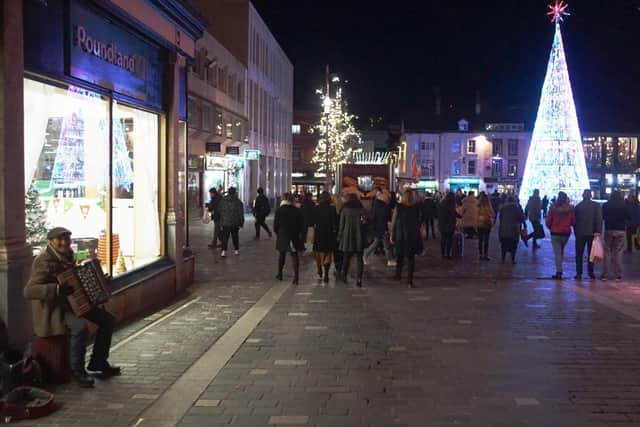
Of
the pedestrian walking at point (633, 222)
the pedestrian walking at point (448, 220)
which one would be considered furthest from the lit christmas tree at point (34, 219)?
the pedestrian walking at point (633, 222)

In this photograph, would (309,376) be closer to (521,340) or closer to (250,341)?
(250,341)

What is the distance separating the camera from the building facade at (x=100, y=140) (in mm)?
6281

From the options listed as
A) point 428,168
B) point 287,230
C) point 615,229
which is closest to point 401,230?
point 287,230

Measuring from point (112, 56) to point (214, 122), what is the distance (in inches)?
922

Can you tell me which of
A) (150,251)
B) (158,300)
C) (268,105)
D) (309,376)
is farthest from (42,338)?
(268,105)

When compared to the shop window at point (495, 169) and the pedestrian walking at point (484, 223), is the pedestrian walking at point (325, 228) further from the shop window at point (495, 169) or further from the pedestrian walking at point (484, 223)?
the shop window at point (495, 169)

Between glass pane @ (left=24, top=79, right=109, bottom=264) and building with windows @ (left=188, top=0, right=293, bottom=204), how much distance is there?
24.6m

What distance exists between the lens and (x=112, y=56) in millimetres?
8883

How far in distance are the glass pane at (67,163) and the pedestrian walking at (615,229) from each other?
930 cm

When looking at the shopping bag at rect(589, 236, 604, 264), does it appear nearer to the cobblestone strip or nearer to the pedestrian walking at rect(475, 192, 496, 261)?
the pedestrian walking at rect(475, 192, 496, 261)

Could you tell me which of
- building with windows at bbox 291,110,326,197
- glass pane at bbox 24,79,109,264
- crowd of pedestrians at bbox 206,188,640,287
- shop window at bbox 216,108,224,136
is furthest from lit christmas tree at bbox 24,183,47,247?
building with windows at bbox 291,110,326,197

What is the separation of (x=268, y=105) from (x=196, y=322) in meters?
41.8

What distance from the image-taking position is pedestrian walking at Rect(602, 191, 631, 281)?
43.4ft

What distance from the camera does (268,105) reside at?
163 feet
